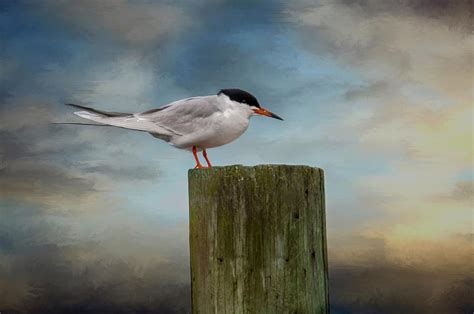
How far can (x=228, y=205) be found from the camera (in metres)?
3.75

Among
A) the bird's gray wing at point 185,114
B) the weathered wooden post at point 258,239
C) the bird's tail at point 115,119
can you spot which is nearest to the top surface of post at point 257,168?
the weathered wooden post at point 258,239

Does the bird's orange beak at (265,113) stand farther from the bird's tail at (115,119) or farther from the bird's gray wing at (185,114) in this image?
the bird's tail at (115,119)

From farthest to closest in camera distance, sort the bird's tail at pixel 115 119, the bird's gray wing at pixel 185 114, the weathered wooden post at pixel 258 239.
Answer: the bird's gray wing at pixel 185 114 < the bird's tail at pixel 115 119 < the weathered wooden post at pixel 258 239

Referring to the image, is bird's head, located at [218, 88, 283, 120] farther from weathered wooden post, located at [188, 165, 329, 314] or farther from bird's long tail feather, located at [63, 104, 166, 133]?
weathered wooden post, located at [188, 165, 329, 314]

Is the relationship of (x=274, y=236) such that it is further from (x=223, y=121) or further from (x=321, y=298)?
(x=223, y=121)

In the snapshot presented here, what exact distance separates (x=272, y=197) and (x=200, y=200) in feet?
1.55

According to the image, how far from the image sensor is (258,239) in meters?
3.68

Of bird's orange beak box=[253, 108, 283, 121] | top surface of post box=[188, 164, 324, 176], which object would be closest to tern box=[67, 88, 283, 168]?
bird's orange beak box=[253, 108, 283, 121]

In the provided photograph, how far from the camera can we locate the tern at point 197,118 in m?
6.48

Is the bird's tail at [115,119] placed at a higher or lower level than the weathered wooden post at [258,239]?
higher

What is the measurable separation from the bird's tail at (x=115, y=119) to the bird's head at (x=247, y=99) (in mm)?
882

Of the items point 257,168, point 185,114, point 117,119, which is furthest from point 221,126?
point 257,168

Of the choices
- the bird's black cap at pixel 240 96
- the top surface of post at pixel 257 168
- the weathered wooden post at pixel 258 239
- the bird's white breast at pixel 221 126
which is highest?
the bird's black cap at pixel 240 96

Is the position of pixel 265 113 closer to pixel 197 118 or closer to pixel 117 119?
pixel 197 118
